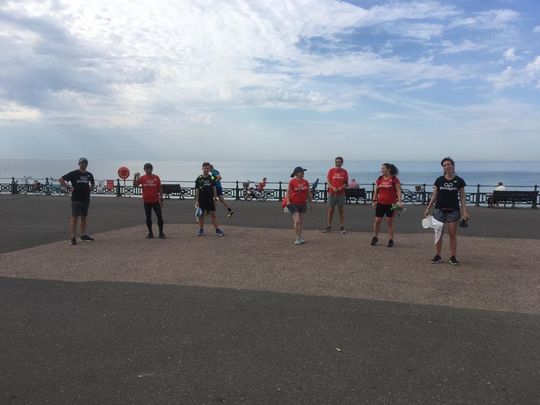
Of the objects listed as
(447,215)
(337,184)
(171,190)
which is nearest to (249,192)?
(171,190)

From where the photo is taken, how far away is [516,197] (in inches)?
818

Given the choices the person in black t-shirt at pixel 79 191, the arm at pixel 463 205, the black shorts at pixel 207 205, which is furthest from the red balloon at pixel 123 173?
the arm at pixel 463 205

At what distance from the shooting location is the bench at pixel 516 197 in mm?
20672

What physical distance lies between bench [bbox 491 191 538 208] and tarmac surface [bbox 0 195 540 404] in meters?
11.9

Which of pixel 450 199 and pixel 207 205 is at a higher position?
pixel 450 199

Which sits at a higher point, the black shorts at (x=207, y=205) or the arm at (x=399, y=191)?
the arm at (x=399, y=191)

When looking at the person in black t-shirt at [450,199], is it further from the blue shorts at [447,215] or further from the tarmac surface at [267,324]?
the tarmac surface at [267,324]

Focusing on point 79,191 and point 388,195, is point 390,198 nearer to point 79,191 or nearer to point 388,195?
point 388,195

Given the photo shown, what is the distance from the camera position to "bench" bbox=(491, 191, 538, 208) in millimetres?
20672

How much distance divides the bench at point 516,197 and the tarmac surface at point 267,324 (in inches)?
468

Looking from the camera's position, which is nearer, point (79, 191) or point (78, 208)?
point (78, 208)

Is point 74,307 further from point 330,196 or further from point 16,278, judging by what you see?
point 330,196

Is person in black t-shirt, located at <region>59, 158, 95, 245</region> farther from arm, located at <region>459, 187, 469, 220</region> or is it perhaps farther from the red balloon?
the red balloon

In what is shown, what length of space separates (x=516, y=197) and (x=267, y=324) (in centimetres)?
1901
